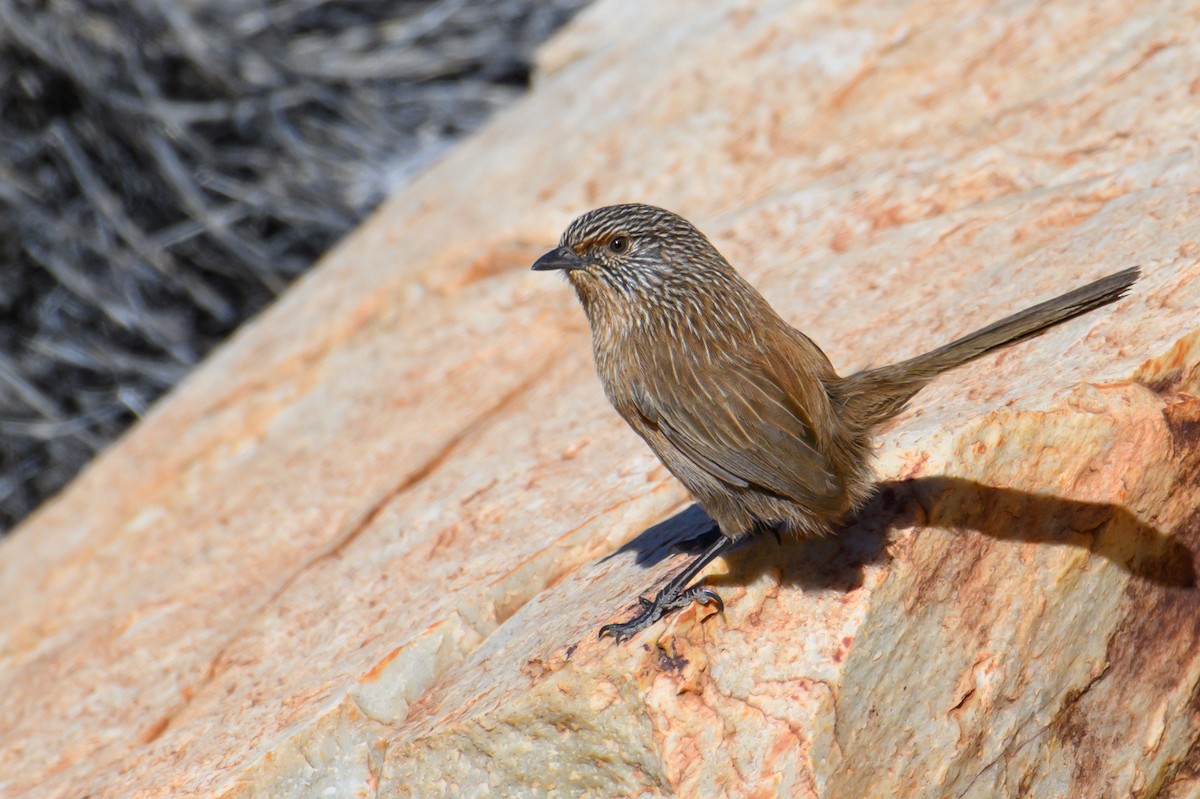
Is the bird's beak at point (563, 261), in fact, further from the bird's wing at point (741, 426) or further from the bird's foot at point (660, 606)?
the bird's foot at point (660, 606)

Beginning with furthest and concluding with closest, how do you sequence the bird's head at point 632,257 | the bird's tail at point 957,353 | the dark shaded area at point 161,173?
1. the dark shaded area at point 161,173
2. the bird's head at point 632,257
3. the bird's tail at point 957,353

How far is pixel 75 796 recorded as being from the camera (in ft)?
13.3

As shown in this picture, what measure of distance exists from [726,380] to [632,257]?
27.2 inches

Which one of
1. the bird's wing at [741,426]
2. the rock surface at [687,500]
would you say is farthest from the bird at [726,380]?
the rock surface at [687,500]

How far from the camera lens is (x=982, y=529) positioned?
11.5ft

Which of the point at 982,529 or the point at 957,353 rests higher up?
the point at 957,353

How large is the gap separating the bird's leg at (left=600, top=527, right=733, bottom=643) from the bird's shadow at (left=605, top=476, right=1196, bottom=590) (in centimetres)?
15

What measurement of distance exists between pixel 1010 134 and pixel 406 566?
115 inches

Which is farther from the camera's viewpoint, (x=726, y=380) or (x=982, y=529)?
(x=726, y=380)

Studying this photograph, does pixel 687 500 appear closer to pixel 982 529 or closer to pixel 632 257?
pixel 632 257

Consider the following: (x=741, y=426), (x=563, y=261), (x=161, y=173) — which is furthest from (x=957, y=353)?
(x=161, y=173)

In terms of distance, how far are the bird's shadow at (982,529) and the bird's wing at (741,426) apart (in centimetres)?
20

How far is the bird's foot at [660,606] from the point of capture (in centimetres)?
337

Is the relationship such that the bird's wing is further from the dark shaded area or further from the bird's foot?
the dark shaded area
